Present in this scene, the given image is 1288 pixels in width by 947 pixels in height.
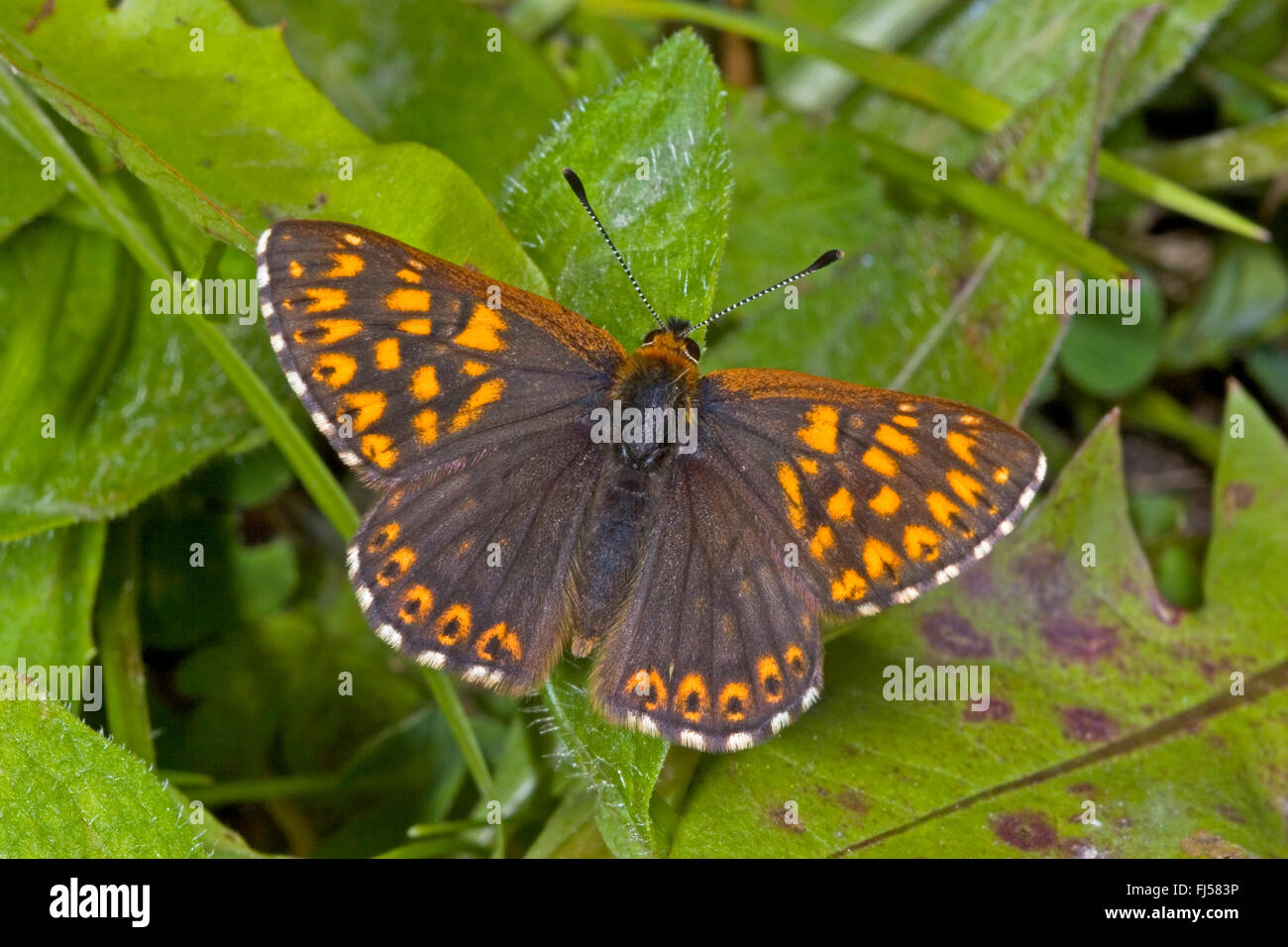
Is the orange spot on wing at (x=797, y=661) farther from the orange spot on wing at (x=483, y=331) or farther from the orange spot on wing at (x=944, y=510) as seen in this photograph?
the orange spot on wing at (x=483, y=331)

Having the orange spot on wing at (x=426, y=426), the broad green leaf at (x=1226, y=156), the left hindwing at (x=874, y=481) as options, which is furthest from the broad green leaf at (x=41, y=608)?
the broad green leaf at (x=1226, y=156)

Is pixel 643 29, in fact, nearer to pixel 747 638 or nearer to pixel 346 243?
pixel 346 243

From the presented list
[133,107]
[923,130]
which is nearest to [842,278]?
[923,130]

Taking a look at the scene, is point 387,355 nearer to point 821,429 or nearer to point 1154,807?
point 821,429

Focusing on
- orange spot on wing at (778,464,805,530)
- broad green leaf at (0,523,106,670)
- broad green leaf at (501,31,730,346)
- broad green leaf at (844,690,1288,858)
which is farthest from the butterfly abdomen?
broad green leaf at (0,523,106,670)

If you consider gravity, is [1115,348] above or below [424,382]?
below

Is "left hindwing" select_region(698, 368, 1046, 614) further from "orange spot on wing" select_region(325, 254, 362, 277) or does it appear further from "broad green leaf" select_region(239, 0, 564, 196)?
"broad green leaf" select_region(239, 0, 564, 196)

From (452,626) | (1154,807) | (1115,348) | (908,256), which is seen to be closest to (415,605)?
(452,626)
